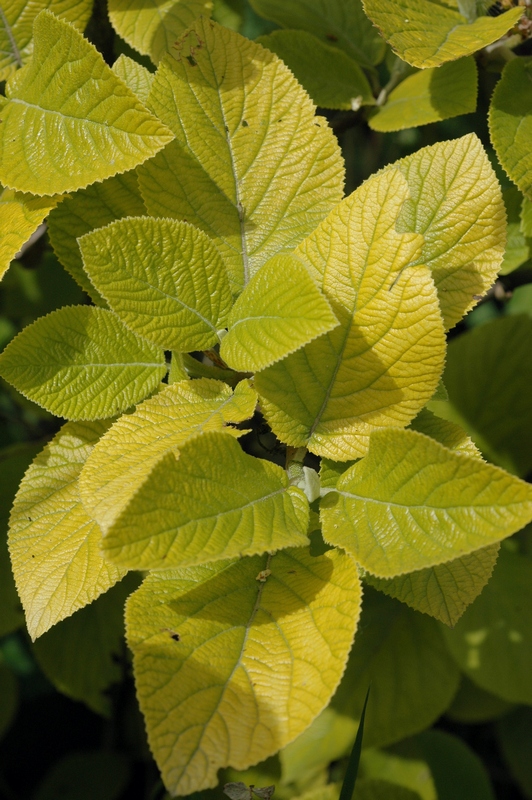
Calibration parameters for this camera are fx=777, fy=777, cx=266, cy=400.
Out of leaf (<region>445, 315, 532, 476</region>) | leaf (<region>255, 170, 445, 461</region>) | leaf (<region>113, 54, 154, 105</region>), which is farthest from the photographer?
leaf (<region>445, 315, 532, 476</region>)

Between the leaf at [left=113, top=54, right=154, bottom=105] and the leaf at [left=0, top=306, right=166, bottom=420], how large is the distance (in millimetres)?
296

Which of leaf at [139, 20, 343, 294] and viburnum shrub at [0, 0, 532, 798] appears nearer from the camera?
viburnum shrub at [0, 0, 532, 798]

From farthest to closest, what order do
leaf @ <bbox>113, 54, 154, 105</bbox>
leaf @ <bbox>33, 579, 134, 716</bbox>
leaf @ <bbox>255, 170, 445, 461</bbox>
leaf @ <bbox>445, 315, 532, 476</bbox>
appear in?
leaf @ <bbox>445, 315, 532, 476</bbox>, leaf @ <bbox>33, 579, 134, 716</bbox>, leaf @ <bbox>113, 54, 154, 105</bbox>, leaf @ <bbox>255, 170, 445, 461</bbox>

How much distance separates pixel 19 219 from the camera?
2.96 ft

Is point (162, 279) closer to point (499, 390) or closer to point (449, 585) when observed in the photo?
point (449, 585)

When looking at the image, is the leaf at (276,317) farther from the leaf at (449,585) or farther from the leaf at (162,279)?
the leaf at (449,585)

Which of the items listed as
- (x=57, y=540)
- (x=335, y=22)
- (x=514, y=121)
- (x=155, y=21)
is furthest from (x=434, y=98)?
(x=57, y=540)

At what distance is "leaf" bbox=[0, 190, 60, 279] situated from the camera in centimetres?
88

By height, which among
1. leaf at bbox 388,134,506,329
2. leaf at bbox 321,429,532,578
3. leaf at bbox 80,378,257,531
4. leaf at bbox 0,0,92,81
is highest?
leaf at bbox 0,0,92,81

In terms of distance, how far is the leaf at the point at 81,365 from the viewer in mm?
884

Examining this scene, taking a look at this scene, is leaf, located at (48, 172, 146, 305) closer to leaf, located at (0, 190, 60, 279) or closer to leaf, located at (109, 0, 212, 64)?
leaf, located at (0, 190, 60, 279)

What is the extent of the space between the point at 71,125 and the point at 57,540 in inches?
18.7

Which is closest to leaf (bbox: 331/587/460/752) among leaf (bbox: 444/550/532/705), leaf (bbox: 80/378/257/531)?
leaf (bbox: 444/550/532/705)

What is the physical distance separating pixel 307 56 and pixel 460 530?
2.73ft
